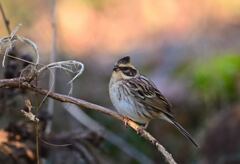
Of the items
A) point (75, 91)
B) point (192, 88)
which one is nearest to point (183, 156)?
point (192, 88)

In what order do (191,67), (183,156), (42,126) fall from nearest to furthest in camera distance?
(42,126) → (183,156) → (191,67)

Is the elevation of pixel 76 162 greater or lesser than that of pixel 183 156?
greater

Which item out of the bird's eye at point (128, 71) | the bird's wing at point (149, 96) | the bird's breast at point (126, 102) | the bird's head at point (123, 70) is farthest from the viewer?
the bird's wing at point (149, 96)

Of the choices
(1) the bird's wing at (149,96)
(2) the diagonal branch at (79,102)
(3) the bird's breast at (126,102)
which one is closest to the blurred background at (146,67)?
(3) the bird's breast at (126,102)

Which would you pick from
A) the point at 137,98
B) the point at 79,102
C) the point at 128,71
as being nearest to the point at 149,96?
the point at 137,98

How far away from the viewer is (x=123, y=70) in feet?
15.4

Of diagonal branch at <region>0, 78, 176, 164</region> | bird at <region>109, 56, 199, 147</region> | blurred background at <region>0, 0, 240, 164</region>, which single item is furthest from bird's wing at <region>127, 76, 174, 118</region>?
diagonal branch at <region>0, 78, 176, 164</region>

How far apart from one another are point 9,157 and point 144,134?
1.50 meters

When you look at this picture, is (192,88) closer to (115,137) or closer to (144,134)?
(115,137)

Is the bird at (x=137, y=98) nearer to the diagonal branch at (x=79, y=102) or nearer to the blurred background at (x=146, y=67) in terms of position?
the blurred background at (x=146, y=67)

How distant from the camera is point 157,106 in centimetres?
485

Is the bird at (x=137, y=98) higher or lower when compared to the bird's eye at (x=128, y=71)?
lower

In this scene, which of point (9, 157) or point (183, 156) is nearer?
point (9, 157)

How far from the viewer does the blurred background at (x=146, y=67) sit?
211 inches
